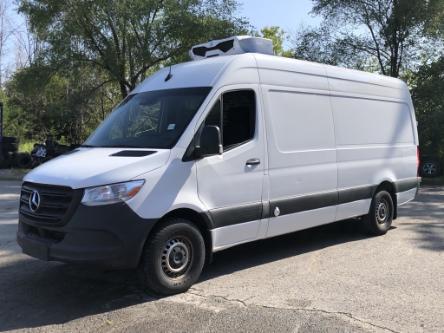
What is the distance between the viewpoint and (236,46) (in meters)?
6.80

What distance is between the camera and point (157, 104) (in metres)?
6.26

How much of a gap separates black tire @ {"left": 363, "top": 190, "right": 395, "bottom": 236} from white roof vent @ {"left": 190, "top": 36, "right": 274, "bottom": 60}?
3096mm

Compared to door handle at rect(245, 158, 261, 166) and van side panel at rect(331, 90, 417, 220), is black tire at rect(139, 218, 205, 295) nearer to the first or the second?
door handle at rect(245, 158, 261, 166)

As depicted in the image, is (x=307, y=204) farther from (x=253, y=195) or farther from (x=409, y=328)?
(x=409, y=328)

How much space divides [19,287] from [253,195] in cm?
280

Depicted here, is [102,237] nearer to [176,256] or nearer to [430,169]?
[176,256]

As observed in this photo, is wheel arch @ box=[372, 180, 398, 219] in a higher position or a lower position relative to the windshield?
lower

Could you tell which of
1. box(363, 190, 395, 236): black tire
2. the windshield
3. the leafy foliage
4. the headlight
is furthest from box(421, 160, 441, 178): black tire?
the headlight

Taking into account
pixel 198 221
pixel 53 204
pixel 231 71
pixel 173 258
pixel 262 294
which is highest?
pixel 231 71

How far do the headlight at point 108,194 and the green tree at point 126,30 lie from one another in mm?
15702

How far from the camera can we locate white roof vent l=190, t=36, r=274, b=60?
6.81 metres

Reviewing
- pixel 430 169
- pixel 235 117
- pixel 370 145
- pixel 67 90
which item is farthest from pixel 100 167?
pixel 67 90

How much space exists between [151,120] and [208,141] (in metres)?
0.87

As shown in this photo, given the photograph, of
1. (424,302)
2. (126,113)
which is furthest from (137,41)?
(424,302)
